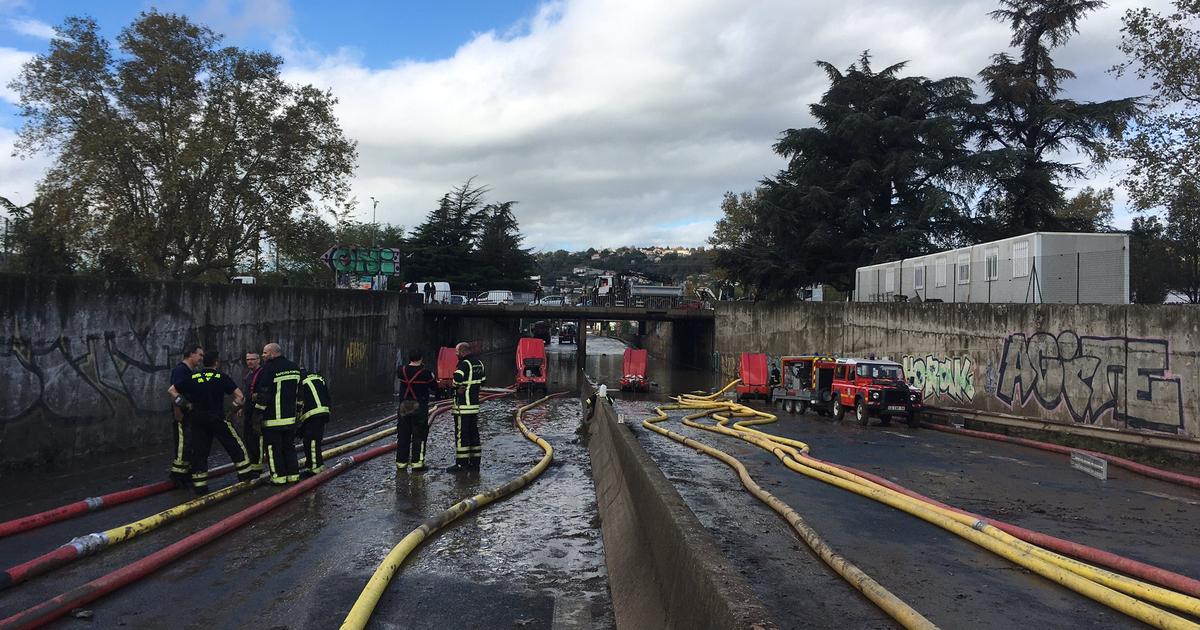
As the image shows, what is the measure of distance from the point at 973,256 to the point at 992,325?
17.4 feet

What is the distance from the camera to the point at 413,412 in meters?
10.7

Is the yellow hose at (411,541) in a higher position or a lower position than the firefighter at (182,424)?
lower

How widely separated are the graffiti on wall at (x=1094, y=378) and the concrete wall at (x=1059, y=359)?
0.07ft

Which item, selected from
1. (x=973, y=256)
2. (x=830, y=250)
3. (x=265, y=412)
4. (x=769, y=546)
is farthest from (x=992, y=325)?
(x=830, y=250)

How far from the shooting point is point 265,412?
373 inches

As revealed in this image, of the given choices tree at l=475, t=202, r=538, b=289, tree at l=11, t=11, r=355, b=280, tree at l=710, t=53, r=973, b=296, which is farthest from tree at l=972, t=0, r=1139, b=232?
tree at l=475, t=202, r=538, b=289

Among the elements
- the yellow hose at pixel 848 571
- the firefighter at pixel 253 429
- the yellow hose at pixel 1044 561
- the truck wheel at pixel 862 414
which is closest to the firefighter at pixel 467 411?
the firefighter at pixel 253 429

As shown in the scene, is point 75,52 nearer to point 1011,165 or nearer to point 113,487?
point 113,487

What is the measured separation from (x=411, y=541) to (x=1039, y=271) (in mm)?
19968

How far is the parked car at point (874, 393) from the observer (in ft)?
67.6

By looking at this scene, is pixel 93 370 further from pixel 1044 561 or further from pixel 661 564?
pixel 1044 561

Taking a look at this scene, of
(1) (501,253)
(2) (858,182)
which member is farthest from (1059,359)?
(1) (501,253)

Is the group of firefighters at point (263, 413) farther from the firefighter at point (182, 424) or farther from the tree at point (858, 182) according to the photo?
the tree at point (858, 182)

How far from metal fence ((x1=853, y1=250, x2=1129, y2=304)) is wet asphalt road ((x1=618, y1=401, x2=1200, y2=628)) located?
6.31 m
